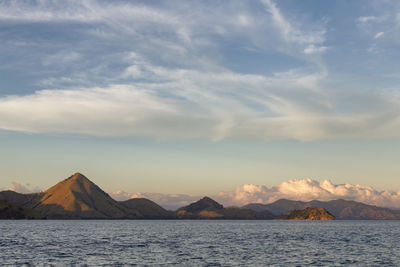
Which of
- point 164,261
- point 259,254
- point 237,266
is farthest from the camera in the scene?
point 259,254

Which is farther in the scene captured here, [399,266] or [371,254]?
[371,254]

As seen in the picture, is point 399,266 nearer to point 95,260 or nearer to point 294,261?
point 294,261

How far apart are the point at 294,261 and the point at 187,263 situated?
21.9m

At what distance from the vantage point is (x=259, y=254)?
9669 cm

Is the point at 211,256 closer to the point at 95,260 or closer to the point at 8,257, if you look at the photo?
the point at 95,260

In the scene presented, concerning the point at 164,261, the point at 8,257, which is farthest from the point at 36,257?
the point at 164,261

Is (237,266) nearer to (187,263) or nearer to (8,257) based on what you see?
(187,263)

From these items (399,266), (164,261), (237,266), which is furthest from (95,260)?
(399,266)

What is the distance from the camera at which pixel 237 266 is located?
2995 inches

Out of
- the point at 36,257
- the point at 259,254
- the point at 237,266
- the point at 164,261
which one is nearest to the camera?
the point at 237,266

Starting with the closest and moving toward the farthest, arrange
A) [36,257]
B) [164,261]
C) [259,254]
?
[164,261], [36,257], [259,254]

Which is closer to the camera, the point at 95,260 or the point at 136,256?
the point at 95,260

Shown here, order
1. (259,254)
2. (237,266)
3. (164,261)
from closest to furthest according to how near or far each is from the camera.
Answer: (237,266) → (164,261) → (259,254)

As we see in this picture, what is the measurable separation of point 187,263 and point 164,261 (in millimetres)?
5427
